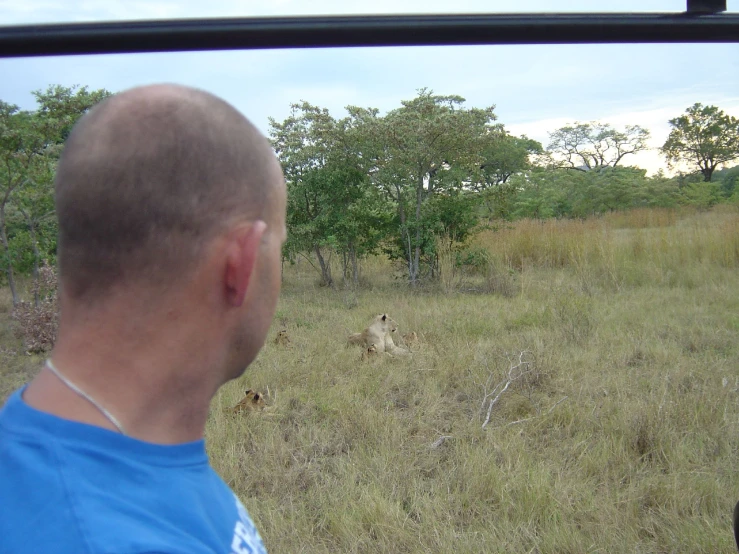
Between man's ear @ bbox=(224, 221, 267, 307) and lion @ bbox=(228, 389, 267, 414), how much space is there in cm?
364

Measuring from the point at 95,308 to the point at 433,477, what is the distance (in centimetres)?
295

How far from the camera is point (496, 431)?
3.93 meters

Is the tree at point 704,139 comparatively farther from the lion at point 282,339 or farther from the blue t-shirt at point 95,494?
the blue t-shirt at point 95,494

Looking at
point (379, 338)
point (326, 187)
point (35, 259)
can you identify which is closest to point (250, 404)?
point (379, 338)

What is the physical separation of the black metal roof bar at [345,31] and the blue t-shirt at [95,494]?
725 mm

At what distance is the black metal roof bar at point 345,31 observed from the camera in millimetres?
1184

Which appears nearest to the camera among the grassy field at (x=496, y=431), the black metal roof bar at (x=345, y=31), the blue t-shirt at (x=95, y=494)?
the blue t-shirt at (x=95, y=494)

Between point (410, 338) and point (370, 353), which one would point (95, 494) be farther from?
point (410, 338)

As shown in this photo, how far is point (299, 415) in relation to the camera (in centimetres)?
430

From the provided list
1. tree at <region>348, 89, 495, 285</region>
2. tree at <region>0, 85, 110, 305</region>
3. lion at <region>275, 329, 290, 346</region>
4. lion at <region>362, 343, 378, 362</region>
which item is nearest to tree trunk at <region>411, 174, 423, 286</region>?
tree at <region>348, 89, 495, 285</region>

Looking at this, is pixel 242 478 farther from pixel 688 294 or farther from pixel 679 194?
pixel 679 194

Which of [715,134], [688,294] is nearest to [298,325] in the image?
[688,294]

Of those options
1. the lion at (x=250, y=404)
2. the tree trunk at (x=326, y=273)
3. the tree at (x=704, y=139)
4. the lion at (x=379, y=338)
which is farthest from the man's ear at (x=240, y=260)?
the tree at (x=704, y=139)

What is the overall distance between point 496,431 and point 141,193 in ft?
11.5
